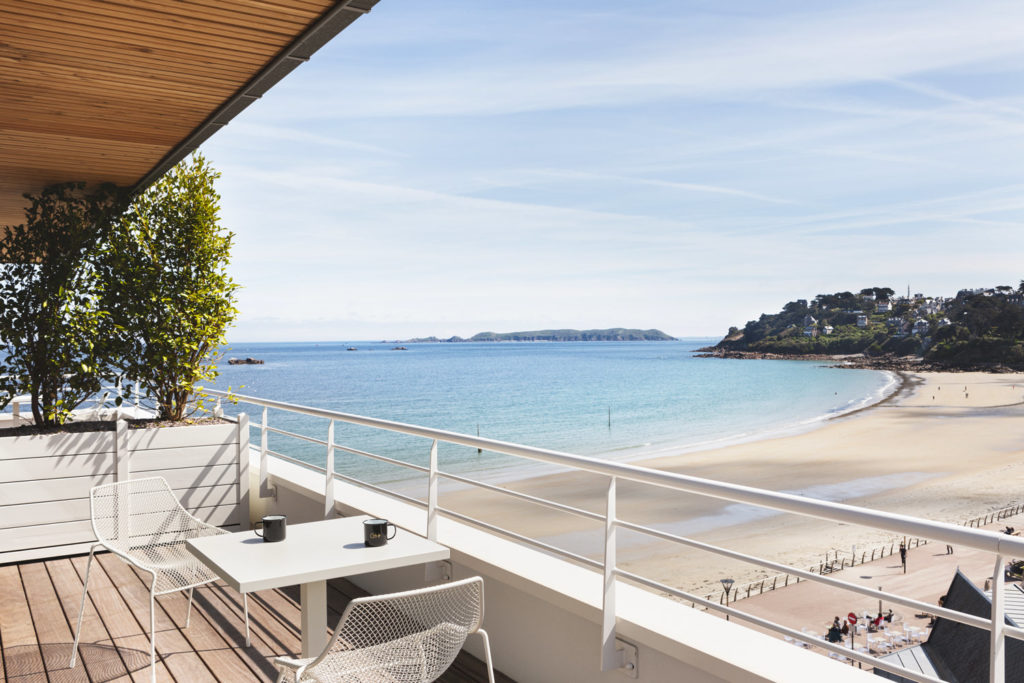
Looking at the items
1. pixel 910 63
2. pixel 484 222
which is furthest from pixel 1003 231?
pixel 484 222

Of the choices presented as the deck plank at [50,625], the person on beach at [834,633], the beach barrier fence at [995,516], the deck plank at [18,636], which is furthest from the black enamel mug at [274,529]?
the beach barrier fence at [995,516]

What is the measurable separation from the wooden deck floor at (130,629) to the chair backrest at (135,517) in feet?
1.28

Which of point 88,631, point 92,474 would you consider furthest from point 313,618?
point 92,474

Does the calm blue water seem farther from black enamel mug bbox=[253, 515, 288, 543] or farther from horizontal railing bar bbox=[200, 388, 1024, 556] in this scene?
horizontal railing bar bbox=[200, 388, 1024, 556]

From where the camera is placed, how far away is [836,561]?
52.7 feet

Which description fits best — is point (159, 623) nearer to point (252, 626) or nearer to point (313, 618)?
point (252, 626)

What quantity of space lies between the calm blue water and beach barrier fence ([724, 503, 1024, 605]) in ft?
29.4

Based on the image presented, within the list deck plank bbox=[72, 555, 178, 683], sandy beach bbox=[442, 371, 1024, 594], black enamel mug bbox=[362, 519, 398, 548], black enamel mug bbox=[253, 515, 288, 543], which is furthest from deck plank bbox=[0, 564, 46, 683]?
sandy beach bbox=[442, 371, 1024, 594]

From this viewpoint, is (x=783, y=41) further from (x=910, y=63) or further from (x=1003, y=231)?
(x=1003, y=231)

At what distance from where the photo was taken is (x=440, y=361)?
82.2m

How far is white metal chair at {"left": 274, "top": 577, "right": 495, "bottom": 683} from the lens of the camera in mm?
1817

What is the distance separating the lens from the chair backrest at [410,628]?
5.99 ft

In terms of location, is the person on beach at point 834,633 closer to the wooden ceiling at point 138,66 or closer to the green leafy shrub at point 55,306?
the green leafy shrub at point 55,306

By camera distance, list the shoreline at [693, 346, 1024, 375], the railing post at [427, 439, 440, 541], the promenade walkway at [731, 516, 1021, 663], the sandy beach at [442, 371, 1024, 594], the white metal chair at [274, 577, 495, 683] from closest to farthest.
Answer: the white metal chair at [274, 577, 495, 683]
the railing post at [427, 439, 440, 541]
the promenade walkway at [731, 516, 1021, 663]
the sandy beach at [442, 371, 1024, 594]
the shoreline at [693, 346, 1024, 375]
